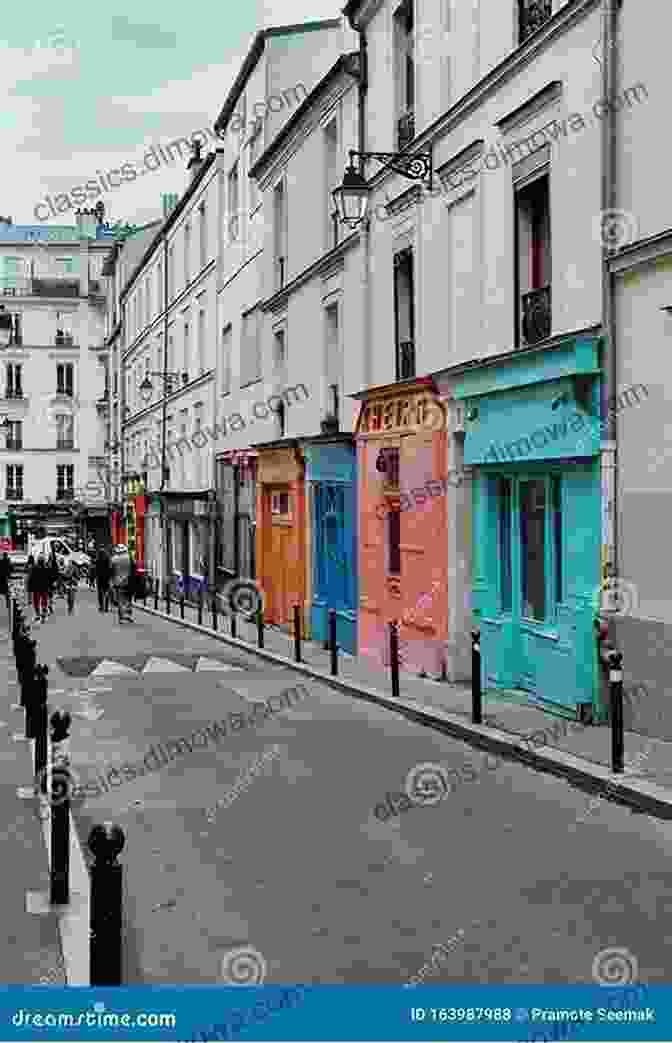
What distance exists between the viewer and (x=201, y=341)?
3528 centimetres

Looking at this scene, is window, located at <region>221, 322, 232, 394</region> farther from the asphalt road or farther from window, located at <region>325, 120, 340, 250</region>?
the asphalt road

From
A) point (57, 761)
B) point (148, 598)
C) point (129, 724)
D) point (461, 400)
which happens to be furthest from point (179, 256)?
point (57, 761)

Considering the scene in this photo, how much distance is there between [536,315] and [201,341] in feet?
74.2

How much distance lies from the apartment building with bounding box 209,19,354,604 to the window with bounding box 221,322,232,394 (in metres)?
0.02

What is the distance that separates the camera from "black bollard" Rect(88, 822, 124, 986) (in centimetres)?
521

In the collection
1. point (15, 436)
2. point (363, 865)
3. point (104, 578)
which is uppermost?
point (15, 436)

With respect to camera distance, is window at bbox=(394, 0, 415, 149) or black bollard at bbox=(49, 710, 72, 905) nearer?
black bollard at bbox=(49, 710, 72, 905)

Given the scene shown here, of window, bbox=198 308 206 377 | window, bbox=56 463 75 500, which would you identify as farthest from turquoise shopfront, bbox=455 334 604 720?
window, bbox=56 463 75 500

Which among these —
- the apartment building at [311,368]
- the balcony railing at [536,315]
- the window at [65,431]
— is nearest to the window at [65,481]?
the window at [65,431]

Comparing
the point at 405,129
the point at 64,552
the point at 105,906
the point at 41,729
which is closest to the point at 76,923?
the point at 105,906

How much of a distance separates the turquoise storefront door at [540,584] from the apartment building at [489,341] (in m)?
0.03

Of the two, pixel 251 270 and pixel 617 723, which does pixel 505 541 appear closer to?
pixel 617 723

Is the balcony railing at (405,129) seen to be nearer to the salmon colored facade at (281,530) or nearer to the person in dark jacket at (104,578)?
the salmon colored facade at (281,530)

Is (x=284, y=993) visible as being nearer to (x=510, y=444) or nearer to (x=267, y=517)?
(x=510, y=444)
